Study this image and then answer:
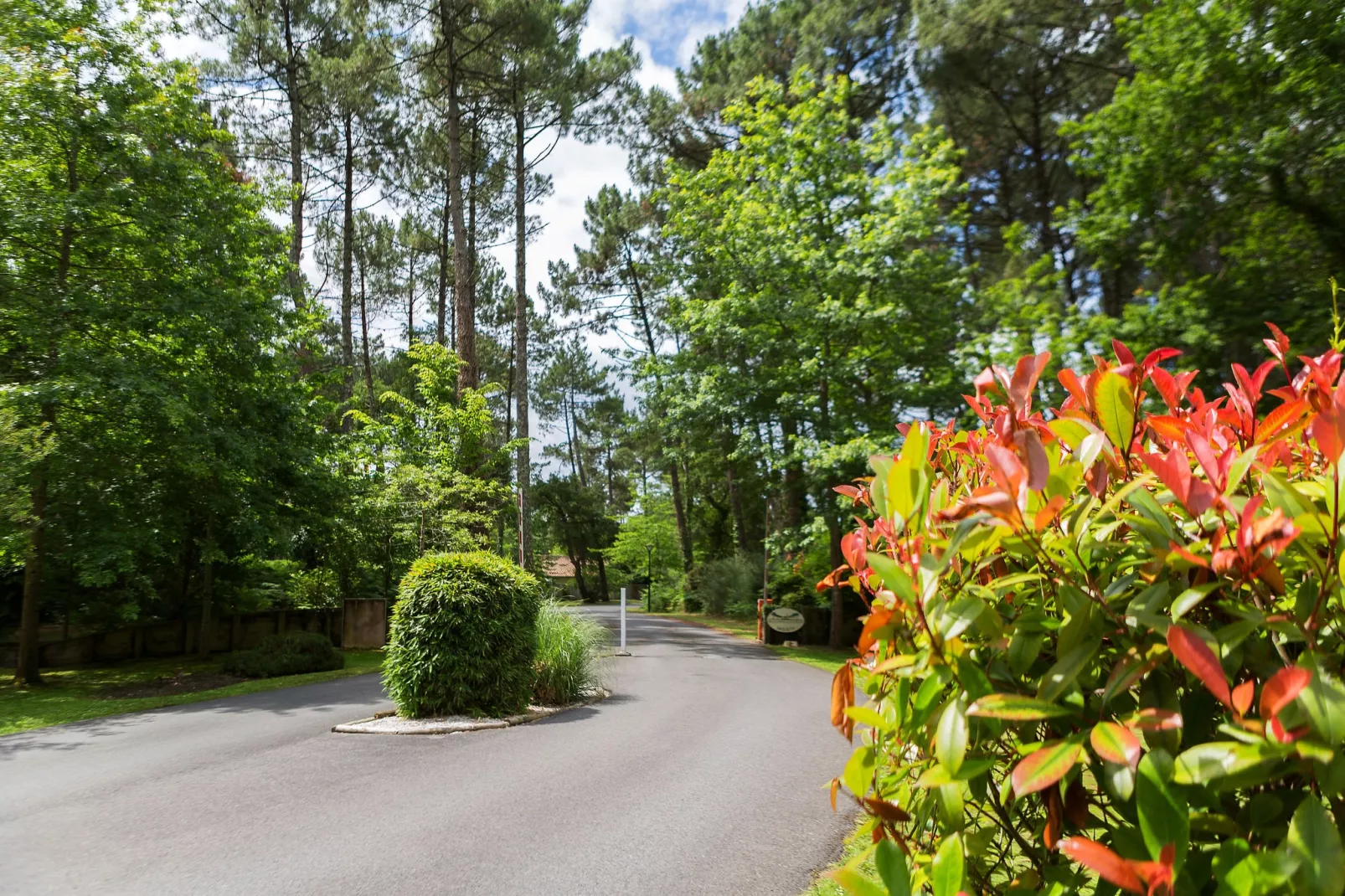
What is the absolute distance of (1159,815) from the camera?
930 millimetres

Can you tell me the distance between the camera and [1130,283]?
45.4ft

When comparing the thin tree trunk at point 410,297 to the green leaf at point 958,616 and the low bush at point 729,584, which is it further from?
the green leaf at point 958,616

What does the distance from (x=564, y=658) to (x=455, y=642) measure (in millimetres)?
1726

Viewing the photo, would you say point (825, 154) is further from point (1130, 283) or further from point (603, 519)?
point (603, 519)

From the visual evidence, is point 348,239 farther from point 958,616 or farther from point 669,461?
point 958,616

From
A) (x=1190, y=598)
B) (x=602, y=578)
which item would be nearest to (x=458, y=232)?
(x=1190, y=598)

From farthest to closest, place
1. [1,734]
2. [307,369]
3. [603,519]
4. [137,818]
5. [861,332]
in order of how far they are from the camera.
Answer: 1. [603,519]
2. [307,369]
3. [861,332]
4. [1,734]
5. [137,818]

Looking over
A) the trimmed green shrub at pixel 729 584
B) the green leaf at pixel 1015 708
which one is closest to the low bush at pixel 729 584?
the trimmed green shrub at pixel 729 584

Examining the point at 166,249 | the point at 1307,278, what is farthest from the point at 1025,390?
the point at 166,249

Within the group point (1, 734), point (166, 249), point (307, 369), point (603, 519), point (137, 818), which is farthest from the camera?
point (603, 519)

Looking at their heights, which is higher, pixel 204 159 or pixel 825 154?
pixel 825 154

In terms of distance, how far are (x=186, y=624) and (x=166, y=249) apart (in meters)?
7.66

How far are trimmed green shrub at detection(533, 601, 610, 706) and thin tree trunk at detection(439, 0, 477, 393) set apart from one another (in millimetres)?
10202

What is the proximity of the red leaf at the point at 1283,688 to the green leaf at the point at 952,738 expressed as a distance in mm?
353
